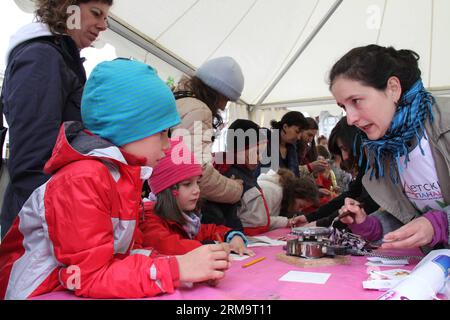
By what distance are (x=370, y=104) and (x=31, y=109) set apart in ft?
2.98

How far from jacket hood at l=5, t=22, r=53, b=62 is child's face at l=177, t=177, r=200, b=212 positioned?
0.64 m

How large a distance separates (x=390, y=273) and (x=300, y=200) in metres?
1.45

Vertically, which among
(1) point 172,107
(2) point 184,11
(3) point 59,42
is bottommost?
(1) point 172,107

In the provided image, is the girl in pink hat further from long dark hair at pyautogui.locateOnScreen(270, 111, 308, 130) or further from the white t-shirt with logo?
long dark hair at pyautogui.locateOnScreen(270, 111, 308, 130)

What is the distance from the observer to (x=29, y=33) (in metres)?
1.10

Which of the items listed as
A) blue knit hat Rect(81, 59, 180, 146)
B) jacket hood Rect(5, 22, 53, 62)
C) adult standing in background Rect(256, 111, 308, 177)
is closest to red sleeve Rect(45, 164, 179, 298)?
blue knit hat Rect(81, 59, 180, 146)

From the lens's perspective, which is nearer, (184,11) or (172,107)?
(172,107)

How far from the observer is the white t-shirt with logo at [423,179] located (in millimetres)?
1048

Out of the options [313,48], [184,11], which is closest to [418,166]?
[184,11]

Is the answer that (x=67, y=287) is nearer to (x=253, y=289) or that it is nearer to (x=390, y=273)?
(x=253, y=289)

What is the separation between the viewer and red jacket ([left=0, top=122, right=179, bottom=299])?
707mm

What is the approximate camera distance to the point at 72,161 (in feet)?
2.60

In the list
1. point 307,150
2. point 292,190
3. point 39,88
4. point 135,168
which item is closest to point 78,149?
point 135,168
